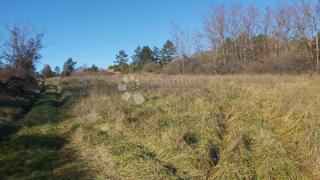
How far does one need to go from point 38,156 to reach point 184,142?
344cm

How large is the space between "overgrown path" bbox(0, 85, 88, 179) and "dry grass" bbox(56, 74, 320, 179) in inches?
14.6

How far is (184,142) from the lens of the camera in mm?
8086

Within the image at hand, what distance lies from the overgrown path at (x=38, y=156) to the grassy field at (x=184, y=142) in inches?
0.8

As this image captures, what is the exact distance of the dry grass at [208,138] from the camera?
6.89 m

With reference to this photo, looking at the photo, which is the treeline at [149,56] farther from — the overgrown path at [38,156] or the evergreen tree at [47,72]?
the overgrown path at [38,156]

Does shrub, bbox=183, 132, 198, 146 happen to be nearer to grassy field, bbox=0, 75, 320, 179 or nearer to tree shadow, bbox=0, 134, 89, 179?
grassy field, bbox=0, 75, 320, 179

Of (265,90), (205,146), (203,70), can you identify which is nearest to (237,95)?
(265,90)

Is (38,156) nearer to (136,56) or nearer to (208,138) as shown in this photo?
(208,138)

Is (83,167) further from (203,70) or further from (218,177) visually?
(203,70)

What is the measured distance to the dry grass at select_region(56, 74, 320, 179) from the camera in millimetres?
6895

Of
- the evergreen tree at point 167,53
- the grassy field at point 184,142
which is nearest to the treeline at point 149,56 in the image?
the evergreen tree at point 167,53

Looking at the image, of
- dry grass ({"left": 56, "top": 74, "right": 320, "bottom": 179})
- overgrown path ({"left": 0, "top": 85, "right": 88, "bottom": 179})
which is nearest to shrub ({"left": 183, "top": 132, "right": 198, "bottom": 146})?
dry grass ({"left": 56, "top": 74, "right": 320, "bottom": 179})

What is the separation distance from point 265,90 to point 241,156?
626 centimetres

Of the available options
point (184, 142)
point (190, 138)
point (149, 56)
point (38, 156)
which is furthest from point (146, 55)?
point (184, 142)
